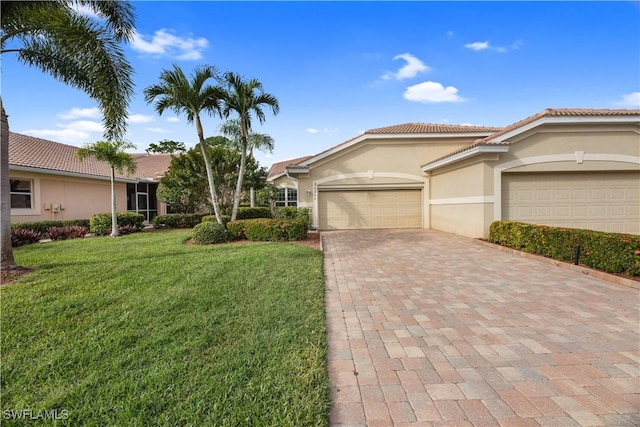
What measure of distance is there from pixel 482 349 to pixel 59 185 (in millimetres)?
18143

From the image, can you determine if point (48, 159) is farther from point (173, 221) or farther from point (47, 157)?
point (173, 221)

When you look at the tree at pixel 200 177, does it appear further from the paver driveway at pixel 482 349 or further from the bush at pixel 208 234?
the paver driveway at pixel 482 349

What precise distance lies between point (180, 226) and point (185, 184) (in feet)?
8.61

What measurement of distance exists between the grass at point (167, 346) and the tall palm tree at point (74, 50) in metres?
3.24

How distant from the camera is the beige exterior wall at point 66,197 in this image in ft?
40.3

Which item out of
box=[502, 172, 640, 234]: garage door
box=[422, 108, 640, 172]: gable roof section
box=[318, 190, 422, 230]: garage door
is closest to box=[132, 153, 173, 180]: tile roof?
box=[318, 190, 422, 230]: garage door

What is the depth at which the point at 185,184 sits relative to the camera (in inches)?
594

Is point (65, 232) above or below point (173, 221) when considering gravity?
below

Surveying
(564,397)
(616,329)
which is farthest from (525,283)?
(564,397)

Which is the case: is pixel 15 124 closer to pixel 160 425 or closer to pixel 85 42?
pixel 85 42

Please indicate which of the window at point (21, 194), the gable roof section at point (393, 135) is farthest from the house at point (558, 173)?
the window at point (21, 194)

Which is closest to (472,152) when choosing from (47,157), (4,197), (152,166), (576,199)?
(576,199)

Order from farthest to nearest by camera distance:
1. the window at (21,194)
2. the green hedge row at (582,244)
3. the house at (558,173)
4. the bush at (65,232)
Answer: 1. the window at (21,194)
2. the bush at (65,232)
3. the house at (558,173)
4. the green hedge row at (582,244)

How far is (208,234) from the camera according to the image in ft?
32.9
